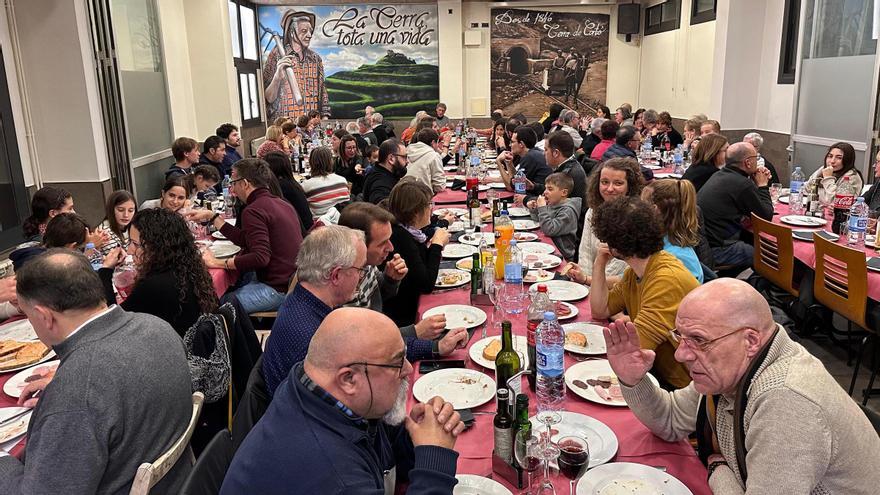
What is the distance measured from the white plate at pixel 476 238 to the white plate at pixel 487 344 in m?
1.77

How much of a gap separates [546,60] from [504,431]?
1339 cm

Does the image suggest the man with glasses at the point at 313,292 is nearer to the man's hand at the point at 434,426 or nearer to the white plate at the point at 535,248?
the man's hand at the point at 434,426

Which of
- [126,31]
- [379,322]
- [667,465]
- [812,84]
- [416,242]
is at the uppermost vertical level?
[126,31]

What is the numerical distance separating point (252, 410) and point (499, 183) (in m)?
5.93

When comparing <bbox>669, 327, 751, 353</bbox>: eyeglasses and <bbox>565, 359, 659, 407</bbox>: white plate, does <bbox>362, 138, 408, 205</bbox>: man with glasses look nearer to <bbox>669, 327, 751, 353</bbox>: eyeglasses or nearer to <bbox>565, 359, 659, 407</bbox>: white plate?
<bbox>565, 359, 659, 407</bbox>: white plate

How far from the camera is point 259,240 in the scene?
4.43 m

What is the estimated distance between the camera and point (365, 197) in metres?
6.36

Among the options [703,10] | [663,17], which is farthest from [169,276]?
[663,17]

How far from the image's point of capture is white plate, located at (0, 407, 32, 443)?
2168 millimetres

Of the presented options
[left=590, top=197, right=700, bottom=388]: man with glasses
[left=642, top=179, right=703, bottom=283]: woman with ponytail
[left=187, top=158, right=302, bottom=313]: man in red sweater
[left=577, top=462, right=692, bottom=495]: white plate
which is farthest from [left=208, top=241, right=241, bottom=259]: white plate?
[left=577, top=462, right=692, bottom=495]: white plate

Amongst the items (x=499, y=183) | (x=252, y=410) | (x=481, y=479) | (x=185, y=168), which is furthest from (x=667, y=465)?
(x=185, y=168)

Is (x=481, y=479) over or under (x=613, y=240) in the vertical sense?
under

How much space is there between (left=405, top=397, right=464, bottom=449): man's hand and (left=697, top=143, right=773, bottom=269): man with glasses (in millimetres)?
4072

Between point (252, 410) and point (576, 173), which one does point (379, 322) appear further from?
point (576, 173)
